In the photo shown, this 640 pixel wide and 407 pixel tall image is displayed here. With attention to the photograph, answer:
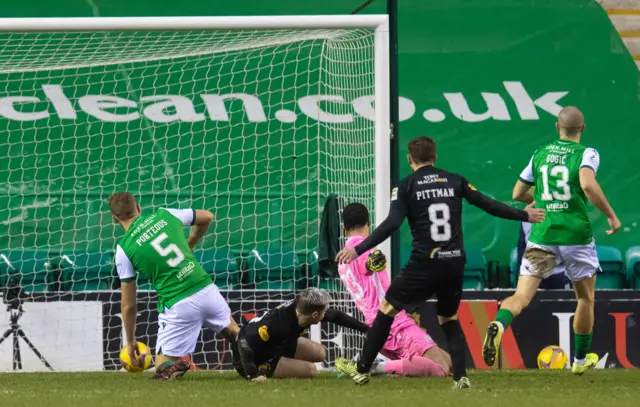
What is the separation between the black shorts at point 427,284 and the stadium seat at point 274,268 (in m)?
3.84

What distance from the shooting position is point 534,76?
11.9m

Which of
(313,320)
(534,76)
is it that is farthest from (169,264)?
(534,76)

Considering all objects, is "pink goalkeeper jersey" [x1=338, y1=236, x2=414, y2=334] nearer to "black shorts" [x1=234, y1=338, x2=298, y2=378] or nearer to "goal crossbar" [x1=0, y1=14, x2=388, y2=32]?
"black shorts" [x1=234, y1=338, x2=298, y2=378]

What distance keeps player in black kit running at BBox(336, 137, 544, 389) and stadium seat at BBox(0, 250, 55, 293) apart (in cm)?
464

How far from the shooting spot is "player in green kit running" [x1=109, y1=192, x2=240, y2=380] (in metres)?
7.40

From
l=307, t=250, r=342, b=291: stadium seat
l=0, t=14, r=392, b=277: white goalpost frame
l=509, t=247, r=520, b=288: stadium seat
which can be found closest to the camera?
l=0, t=14, r=392, b=277: white goalpost frame

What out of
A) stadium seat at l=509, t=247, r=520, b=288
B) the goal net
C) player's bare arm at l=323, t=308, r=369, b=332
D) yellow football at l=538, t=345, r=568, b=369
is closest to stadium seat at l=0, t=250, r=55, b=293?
the goal net

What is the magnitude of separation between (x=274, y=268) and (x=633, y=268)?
358cm

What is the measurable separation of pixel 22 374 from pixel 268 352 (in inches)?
93.8

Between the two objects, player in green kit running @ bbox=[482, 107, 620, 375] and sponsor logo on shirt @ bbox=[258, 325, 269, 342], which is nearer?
sponsor logo on shirt @ bbox=[258, 325, 269, 342]

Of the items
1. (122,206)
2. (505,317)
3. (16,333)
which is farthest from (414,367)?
(16,333)

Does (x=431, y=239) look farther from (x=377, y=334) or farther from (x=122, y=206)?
(x=122, y=206)

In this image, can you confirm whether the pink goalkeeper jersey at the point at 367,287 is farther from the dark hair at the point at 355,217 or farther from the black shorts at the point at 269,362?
the black shorts at the point at 269,362

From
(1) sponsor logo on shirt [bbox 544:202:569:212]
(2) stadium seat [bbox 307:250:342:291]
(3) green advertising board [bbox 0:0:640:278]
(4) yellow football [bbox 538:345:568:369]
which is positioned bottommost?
(4) yellow football [bbox 538:345:568:369]
